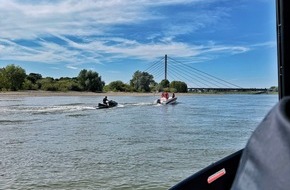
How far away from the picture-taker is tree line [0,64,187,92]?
80.6 metres

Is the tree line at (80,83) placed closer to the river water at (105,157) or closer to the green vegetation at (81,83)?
the green vegetation at (81,83)

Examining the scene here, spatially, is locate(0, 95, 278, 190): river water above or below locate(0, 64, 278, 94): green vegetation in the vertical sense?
below

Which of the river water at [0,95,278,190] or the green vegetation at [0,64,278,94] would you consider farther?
the green vegetation at [0,64,278,94]

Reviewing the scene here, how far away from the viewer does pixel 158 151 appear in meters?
12.7

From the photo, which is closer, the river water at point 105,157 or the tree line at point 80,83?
the river water at point 105,157

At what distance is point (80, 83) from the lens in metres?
83.8

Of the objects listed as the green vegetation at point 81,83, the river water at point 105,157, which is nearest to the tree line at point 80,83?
the green vegetation at point 81,83

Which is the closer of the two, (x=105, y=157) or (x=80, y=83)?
(x=105, y=157)

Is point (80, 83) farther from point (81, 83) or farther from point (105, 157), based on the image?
point (105, 157)

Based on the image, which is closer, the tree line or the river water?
the river water

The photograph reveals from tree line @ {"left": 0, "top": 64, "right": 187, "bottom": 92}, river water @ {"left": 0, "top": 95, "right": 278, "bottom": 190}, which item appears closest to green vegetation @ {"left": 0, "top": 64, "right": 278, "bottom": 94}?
tree line @ {"left": 0, "top": 64, "right": 187, "bottom": 92}

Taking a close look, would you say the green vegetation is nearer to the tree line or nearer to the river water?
the tree line

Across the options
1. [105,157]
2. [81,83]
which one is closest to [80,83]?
[81,83]

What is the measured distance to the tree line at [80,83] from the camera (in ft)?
265
